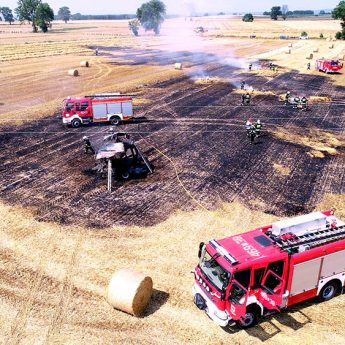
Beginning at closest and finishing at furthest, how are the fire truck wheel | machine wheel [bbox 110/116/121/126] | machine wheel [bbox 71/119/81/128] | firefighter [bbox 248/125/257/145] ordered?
the fire truck wheel < firefighter [bbox 248/125/257/145] < machine wheel [bbox 71/119/81/128] < machine wheel [bbox 110/116/121/126]

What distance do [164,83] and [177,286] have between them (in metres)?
39.5

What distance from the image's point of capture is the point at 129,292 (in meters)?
12.7

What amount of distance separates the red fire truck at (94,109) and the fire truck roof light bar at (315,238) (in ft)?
73.9

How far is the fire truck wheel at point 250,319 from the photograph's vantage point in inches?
476

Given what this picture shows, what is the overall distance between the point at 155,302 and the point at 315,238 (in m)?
5.76

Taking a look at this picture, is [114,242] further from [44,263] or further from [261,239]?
[261,239]

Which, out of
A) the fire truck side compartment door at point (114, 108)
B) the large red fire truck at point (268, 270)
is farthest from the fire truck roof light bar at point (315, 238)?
the fire truck side compartment door at point (114, 108)

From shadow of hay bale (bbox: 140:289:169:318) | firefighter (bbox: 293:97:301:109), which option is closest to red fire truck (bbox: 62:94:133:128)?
firefighter (bbox: 293:97:301:109)

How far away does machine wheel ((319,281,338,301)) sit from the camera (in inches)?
527

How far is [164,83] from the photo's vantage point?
50.8 meters

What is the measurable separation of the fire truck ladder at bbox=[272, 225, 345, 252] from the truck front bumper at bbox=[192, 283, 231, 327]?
274cm

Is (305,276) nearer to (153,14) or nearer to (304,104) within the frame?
(304,104)

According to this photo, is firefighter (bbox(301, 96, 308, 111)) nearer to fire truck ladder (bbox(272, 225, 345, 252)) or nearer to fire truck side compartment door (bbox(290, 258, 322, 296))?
fire truck ladder (bbox(272, 225, 345, 252))

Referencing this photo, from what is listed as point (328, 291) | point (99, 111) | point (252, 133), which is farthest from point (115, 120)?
point (328, 291)
